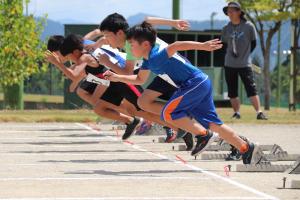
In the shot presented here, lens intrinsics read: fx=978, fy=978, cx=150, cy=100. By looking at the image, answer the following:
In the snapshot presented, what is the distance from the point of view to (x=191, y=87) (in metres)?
10.2

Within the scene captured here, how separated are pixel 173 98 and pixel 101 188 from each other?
2077 millimetres

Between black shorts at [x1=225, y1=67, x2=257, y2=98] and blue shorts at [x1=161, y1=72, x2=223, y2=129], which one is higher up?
blue shorts at [x1=161, y1=72, x2=223, y2=129]

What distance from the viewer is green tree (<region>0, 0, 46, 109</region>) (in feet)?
83.1

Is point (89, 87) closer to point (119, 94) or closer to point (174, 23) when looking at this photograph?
point (119, 94)

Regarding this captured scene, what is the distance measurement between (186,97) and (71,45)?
354 centimetres

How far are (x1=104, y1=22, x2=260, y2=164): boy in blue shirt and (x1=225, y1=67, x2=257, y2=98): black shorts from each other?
8.32 meters

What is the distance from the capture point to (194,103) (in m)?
10.2

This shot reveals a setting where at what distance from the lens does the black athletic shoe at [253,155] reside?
33.0ft

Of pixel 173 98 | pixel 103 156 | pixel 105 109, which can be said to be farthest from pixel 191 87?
pixel 105 109

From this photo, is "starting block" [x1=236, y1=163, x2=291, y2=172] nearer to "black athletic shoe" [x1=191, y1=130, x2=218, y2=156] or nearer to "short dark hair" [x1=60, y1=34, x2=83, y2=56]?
"black athletic shoe" [x1=191, y1=130, x2=218, y2=156]

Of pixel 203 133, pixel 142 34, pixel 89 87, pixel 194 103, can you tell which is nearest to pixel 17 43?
pixel 89 87

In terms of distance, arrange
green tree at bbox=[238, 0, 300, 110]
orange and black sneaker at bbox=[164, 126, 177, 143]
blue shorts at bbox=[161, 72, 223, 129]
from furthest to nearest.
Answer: green tree at bbox=[238, 0, 300, 110], orange and black sneaker at bbox=[164, 126, 177, 143], blue shorts at bbox=[161, 72, 223, 129]

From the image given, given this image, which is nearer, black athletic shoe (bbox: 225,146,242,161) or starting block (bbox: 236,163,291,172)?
starting block (bbox: 236,163,291,172)

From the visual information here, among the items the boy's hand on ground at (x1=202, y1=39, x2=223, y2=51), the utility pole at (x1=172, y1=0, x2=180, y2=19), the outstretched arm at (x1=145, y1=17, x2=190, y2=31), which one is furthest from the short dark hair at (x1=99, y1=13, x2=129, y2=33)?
the utility pole at (x1=172, y1=0, x2=180, y2=19)
